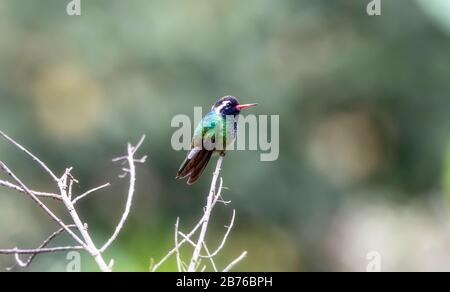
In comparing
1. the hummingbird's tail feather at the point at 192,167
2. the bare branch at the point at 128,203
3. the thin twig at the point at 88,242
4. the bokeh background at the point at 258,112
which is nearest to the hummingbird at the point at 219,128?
the hummingbird's tail feather at the point at 192,167

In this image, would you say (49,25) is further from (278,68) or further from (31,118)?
(278,68)

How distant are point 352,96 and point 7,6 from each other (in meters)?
4.75

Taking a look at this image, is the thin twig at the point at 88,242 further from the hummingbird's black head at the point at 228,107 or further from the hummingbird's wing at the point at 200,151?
the hummingbird's black head at the point at 228,107

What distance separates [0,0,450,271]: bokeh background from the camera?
1094 cm

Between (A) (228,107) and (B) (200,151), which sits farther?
(A) (228,107)

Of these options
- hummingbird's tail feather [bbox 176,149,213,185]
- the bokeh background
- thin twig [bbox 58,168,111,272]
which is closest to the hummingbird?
hummingbird's tail feather [bbox 176,149,213,185]

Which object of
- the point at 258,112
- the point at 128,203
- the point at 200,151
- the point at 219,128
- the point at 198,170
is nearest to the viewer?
the point at 128,203

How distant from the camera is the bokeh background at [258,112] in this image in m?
10.9

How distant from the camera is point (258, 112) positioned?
11.2 meters

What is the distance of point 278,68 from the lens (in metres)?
12.1

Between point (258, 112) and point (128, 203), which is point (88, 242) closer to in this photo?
point (128, 203)

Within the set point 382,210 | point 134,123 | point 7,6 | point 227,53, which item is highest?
point 7,6

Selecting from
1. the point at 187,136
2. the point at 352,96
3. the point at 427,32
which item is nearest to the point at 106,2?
the point at 352,96

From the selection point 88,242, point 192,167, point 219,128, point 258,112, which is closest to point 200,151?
point 192,167
